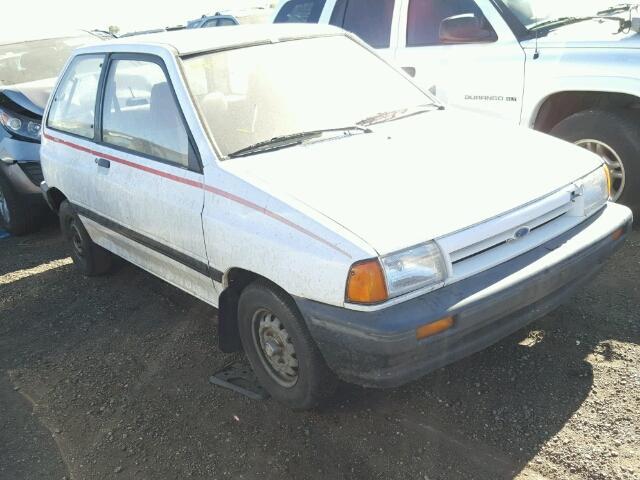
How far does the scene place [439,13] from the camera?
514 centimetres

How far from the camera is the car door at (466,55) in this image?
470 centimetres

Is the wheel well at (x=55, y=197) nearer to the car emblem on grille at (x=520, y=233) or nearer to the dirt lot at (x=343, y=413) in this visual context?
the dirt lot at (x=343, y=413)

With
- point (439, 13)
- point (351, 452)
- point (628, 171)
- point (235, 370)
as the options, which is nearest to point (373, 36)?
point (439, 13)

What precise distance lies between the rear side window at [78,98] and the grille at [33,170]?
1.36 metres

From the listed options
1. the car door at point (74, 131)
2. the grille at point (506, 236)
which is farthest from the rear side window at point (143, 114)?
the grille at point (506, 236)

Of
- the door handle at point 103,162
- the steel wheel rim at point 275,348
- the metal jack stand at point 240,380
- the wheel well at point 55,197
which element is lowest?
the metal jack stand at point 240,380

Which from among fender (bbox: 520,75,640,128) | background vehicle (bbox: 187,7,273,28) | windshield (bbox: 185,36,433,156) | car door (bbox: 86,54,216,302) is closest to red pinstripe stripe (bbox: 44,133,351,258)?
car door (bbox: 86,54,216,302)

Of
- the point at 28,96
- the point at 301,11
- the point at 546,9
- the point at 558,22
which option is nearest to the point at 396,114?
the point at 558,22

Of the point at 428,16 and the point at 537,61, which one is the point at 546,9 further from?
the point at 428,16

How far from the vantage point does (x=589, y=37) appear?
4.34 m

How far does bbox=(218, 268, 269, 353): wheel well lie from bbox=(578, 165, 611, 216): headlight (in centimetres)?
163

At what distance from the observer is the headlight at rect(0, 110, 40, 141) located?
19.7 ft

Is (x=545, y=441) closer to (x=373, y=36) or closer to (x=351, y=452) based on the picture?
(x=351, y=452)

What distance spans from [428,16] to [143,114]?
9.02 feet
